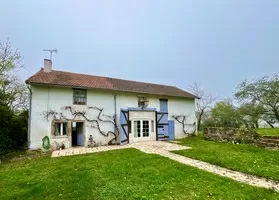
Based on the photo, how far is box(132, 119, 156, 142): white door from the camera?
14945mm

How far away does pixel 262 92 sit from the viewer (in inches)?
871

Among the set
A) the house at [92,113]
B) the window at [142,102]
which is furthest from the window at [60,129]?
the window at [142,102]

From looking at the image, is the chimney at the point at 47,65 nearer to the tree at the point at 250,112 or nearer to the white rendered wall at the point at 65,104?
the white rendered wall at the point at 65,104

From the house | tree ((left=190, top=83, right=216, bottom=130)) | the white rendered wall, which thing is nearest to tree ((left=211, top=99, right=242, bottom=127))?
tree ((left=190, top=83, right=216, bottom=130))

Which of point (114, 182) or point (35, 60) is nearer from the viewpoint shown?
point (114, 182)

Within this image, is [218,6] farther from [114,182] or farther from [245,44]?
[114,182]

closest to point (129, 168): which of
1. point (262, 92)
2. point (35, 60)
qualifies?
point (35, 60)

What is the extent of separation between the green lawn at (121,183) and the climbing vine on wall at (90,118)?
515 centimetres

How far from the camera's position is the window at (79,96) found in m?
13.4

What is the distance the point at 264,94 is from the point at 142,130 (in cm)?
1724

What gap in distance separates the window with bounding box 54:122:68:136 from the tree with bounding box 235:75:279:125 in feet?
73.2

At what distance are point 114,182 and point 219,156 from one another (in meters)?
5.90

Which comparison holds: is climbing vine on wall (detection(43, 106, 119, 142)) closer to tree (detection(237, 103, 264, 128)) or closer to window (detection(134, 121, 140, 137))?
window (detection(134, 121, 140, 137))

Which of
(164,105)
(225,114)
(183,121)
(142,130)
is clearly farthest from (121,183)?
(225,114)
